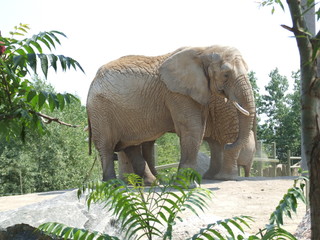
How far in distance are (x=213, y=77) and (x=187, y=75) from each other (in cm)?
50

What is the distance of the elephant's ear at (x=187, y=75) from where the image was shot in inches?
394

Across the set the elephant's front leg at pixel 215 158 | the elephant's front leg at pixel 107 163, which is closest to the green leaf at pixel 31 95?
the elephant's front leg at pixel 107 163

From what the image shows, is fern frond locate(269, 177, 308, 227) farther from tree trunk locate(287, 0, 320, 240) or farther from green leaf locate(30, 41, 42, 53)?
green leaf locate(30, 41, 42, 53)

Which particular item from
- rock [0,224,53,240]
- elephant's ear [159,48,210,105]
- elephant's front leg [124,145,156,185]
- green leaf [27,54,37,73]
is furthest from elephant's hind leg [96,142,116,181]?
green leaf [27,54,37,73]

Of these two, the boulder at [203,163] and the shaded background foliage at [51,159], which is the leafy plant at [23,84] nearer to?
the boulder at [203,163]

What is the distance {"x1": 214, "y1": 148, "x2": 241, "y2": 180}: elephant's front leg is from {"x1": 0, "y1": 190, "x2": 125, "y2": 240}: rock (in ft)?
19.4

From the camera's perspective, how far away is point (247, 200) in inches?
330

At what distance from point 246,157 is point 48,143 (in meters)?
10.1

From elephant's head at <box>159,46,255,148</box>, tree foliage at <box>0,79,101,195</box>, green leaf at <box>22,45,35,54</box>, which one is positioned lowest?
tree foliage at <box>0,79,101,195</box>

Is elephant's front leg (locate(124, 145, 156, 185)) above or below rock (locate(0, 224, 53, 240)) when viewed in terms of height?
above

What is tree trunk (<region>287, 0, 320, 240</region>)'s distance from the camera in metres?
2.23

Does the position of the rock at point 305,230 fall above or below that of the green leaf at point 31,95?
below

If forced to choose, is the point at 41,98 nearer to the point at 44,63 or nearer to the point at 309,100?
the point at 44,63

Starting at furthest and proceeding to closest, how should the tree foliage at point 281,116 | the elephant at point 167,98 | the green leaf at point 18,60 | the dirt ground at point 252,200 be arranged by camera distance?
the tree foliage at point 281,116 → the elephant at point 167,98 → the dirt ground at point 252,200 → the green leaf at point 18,60
